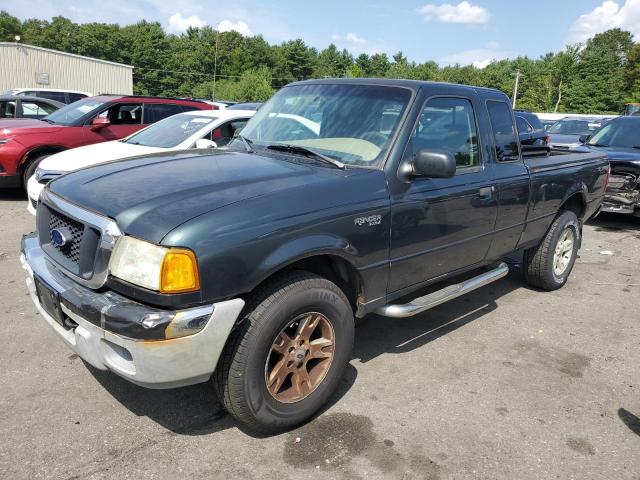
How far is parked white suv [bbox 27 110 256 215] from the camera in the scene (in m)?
6.32

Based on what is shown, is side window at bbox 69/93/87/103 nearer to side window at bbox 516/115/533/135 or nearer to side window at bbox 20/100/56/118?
side window at bbox 20/100/56/118

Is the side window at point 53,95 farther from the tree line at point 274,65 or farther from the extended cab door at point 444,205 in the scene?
the tree line at point 274,65

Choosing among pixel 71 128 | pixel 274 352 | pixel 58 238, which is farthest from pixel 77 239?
pixel 71 128

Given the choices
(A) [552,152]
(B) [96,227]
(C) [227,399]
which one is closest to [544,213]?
(A) [552,152]

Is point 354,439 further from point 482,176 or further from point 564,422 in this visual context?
point 482,176

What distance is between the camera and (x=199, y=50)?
84875 mm

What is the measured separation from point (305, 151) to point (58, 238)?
1569 millimetres

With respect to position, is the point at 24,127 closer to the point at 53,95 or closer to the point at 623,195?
the point at 53,95

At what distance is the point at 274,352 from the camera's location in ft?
9.04

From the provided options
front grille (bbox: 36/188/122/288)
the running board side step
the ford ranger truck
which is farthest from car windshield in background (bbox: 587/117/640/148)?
front grille (bbox: 36/188/122/288)

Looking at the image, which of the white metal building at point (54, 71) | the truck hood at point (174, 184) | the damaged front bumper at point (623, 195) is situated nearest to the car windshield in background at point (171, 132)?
the truck hood at point (174, 184)

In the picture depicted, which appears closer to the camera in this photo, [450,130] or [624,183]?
Result: [450,130]

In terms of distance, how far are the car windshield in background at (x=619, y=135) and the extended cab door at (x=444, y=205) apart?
6750 millimetres

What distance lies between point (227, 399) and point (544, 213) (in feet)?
11.6
